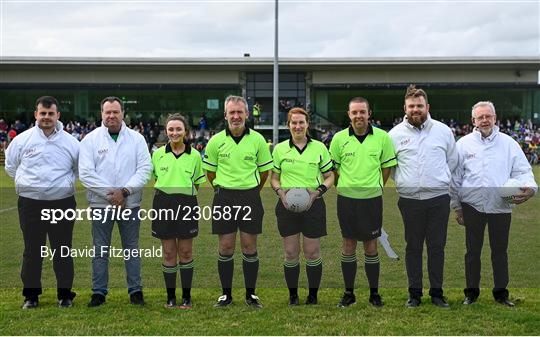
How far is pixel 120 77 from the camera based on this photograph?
44031mm

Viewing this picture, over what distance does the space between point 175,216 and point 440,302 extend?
8.62 feet


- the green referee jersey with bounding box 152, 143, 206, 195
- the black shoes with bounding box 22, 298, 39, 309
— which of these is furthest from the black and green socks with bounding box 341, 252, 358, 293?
the black shoes with bounding box 22, 298, 39, 309

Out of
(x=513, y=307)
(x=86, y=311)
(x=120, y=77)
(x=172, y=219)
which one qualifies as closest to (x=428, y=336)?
(x=513, y=307)

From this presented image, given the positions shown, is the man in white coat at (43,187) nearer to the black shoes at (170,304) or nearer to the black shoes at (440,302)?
the black shoes at (170,304)

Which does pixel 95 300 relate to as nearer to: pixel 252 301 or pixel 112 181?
pixel 112 181

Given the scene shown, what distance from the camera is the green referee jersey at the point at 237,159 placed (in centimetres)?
548

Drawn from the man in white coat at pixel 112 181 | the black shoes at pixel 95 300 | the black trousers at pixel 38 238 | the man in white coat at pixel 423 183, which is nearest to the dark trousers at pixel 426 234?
the man in white coat at pixel 423 183

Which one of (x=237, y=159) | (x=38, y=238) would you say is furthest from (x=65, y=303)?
(x=237, y=159)

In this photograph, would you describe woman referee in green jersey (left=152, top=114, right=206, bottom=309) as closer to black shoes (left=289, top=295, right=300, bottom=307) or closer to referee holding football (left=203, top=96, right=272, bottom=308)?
referee holding football (left=203, top=96, right=272, bottom=308)

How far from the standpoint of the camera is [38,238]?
5.66 metres

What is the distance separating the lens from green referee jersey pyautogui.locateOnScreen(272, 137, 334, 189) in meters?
5.50

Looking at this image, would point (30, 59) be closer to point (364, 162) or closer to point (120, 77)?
point (120, 77)

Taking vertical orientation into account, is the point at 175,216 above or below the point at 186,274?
above

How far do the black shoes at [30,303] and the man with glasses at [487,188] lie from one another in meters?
4.13
